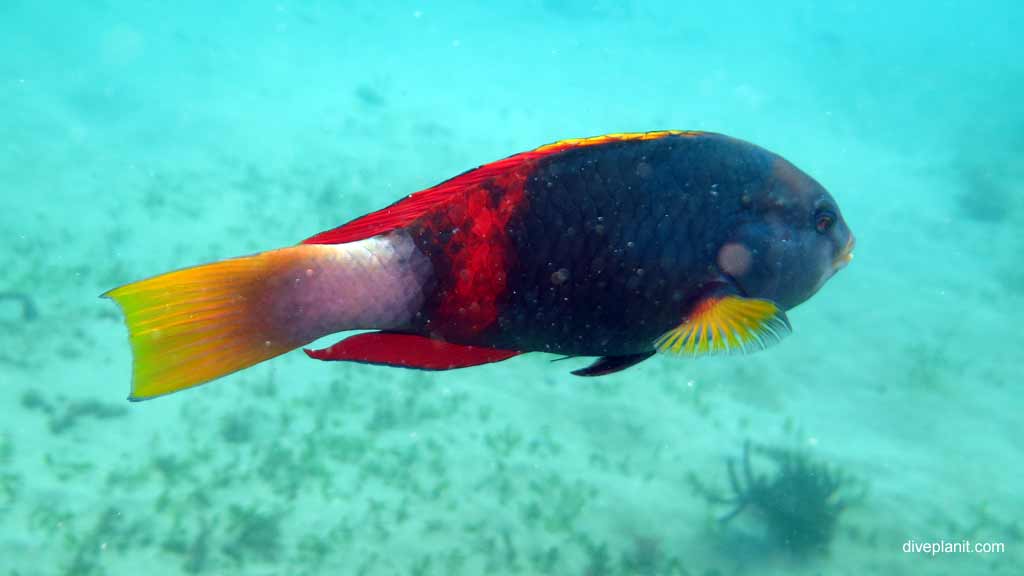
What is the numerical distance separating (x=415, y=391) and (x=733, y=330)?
21.1 ft

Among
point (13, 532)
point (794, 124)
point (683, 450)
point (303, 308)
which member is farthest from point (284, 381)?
point (794, 124)

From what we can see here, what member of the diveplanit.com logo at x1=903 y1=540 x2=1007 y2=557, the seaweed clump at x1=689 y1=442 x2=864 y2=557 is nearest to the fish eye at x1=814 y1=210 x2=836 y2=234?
the seaweed clump at x1=689 y1=442 x2=864 y2=557

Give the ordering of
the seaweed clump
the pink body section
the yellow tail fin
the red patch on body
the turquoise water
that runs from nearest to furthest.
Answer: the yellow tail fin → the pink body section → the red patch on body → the turquoise water → the seaweed clump

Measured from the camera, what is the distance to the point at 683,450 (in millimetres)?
7172

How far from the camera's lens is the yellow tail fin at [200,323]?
1261 millimetres

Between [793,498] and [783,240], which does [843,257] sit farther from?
[793,498]

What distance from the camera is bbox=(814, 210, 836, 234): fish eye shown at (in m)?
1.74

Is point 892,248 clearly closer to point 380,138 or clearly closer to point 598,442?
point 598,442

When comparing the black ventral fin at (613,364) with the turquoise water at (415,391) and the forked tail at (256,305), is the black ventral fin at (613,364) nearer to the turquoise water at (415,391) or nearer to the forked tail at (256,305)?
the forked tail at (256,305)

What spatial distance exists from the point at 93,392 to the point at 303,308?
7.48m

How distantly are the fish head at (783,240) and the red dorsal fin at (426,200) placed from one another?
18.6 inches

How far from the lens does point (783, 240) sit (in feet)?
5.56

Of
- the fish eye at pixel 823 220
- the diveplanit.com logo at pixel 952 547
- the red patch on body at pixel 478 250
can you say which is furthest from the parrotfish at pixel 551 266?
the diveplanit.com logo at pixel 952 547

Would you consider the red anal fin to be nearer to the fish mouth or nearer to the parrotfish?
the parrotfish
